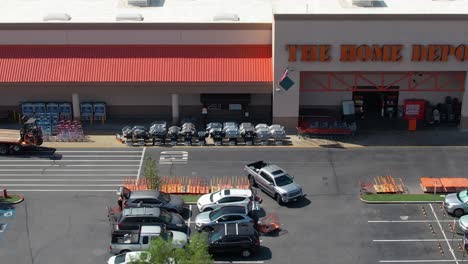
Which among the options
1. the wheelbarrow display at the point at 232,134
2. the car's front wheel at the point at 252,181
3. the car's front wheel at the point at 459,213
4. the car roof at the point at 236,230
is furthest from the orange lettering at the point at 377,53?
the car roof at the point at 236,230

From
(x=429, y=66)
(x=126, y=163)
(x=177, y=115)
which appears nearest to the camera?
(x=126, y=163)

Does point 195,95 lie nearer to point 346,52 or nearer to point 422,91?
point 346,52

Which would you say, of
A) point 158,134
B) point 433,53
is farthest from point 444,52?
point 158,134

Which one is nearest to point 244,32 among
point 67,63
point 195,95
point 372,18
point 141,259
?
point 195,95

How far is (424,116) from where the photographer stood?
6238 centimetres

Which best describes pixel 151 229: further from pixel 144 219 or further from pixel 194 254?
pixel 194 254

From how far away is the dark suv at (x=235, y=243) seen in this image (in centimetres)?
3988

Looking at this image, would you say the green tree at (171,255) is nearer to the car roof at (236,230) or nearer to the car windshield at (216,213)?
the car roof at (236,230)

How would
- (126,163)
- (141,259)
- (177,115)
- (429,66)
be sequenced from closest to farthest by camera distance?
(141,259) → (126,163) → (429,66) → (177,115)

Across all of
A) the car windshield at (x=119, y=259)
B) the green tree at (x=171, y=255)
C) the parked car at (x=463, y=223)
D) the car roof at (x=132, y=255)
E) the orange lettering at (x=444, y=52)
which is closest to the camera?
the green tree at (x=171, y=255)

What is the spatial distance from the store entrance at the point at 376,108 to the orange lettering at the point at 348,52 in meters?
7.08

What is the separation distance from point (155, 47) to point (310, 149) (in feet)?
53.3

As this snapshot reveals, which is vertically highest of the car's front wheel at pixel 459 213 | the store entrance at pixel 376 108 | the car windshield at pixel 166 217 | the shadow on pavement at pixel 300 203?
the store entrance at pixel 376 108

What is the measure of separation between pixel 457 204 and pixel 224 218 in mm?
14779
